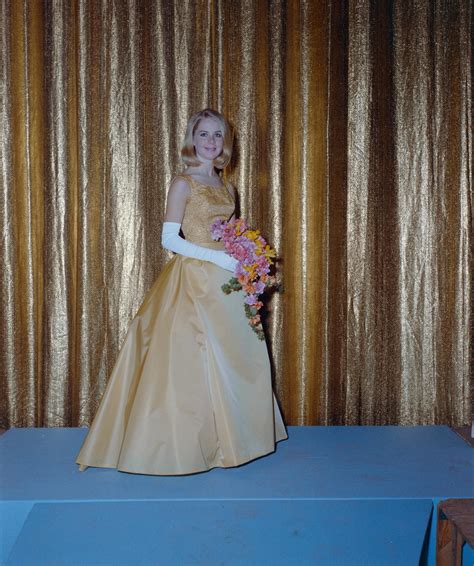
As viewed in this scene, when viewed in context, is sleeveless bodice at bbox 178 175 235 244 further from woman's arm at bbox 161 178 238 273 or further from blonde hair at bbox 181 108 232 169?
blonde hair at bbox 181 108 232 169

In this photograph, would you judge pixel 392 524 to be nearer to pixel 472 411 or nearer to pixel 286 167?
pixel 472 411

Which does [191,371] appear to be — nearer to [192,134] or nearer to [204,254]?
[204,254]

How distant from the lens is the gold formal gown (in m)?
2.48

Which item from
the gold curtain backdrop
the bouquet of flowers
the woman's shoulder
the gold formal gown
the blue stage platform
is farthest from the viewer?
the gold curtain backdrop

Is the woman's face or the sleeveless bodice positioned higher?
the woman's face

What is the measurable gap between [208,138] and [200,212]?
0.34 meters

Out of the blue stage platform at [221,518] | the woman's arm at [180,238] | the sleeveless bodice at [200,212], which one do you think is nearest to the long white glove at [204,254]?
the woman's arm at [180,238]

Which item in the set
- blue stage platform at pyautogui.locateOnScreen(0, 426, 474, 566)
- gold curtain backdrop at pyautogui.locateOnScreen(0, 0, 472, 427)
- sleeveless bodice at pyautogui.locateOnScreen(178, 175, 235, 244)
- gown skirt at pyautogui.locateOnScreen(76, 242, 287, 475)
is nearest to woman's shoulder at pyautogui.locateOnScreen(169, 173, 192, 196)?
sleeveless bodice at pyautogui.locateOnScreen(178, 175, 235, 244)

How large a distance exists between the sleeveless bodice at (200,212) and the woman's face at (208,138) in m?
Result: 0.16

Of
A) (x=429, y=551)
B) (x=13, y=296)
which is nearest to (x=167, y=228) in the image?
(x=13, y=296)

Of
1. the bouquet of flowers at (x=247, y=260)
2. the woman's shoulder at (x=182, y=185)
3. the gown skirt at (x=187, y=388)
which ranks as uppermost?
the woman's shoulder at (x=182, y=185)

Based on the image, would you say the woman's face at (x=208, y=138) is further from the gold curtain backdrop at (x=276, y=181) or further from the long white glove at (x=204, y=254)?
the gold curtain backdrop at (x=276, y=181)

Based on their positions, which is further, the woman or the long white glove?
the long white glove

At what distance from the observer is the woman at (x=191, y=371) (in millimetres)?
2482
